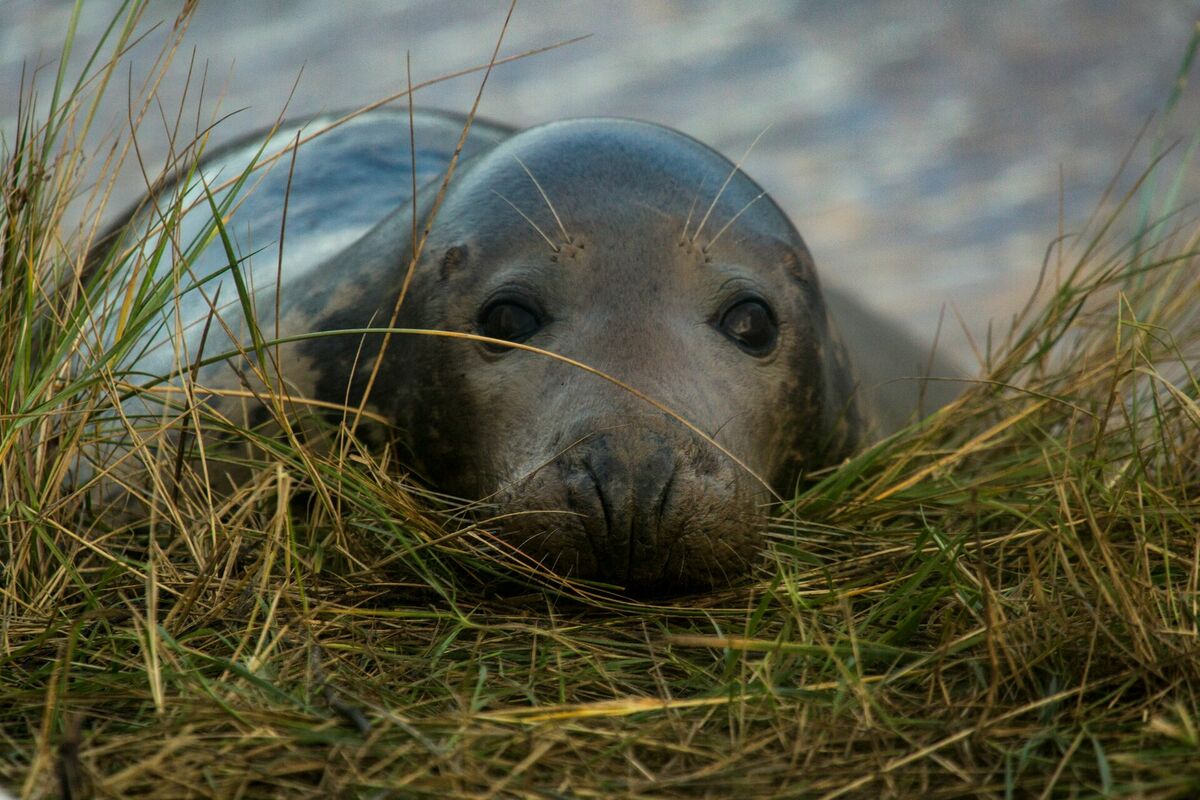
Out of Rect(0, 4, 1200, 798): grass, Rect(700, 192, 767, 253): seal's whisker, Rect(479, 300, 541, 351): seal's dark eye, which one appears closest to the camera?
Rect(0, 4, 1200, 798): grass

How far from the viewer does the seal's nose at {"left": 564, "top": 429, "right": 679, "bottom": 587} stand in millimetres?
2402

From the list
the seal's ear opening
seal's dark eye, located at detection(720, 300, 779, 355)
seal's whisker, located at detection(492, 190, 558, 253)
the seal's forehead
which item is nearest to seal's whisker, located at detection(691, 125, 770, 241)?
the seal's forehead

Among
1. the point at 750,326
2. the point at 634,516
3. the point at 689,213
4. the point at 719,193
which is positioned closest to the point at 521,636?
the point at 634,516

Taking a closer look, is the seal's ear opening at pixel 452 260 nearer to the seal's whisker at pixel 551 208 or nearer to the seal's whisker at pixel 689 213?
the seal's whisker at pixel 551 208

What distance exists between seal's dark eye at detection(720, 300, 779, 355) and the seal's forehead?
0.59ft

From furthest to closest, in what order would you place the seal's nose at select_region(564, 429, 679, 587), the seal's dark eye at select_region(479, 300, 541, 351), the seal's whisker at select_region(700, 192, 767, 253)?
the seal's whisker at select_region(700, 192, 767, 253), the seal's dark eye at select_region(479, 300, 541, 351), the seal's nose at select_region(564, 429, 679, 587)

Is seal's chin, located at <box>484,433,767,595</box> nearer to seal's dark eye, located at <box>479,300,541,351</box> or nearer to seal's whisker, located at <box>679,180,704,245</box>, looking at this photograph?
seal's dark eye, located at <box>479,300,541,351</box>

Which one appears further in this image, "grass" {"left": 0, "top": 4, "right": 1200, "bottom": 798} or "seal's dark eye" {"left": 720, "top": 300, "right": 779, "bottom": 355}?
"seal's dark eye" {"left": 720, "top": 300, "right": 779, "bottom": 355}

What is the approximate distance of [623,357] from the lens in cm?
267

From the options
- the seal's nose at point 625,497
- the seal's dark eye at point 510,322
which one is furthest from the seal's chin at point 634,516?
the seal's dark eye at point 510,322

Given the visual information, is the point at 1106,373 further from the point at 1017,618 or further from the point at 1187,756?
the point at 1187,756

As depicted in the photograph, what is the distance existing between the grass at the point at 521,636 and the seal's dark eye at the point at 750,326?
0.33 m

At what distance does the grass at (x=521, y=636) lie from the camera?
5.68 feet

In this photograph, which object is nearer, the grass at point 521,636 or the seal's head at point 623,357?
the grass at point 521,636
